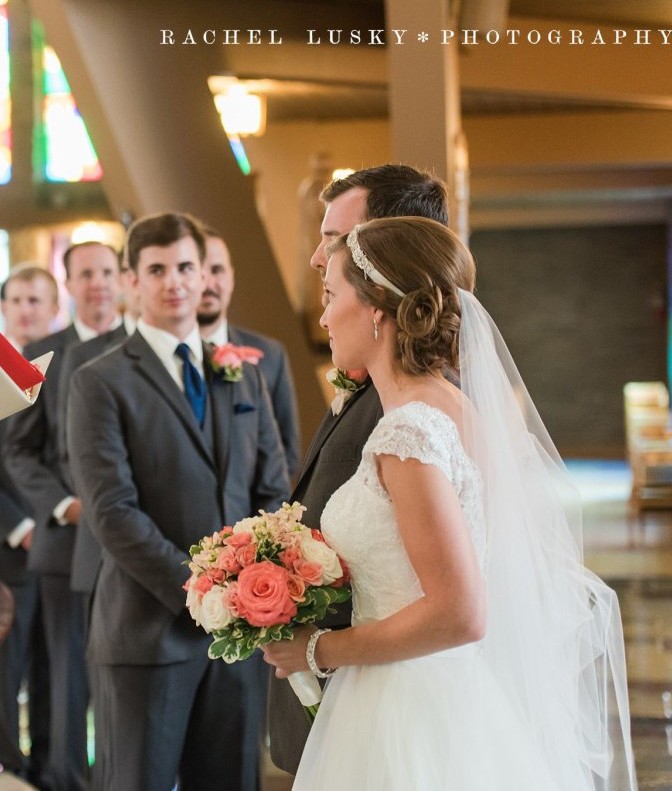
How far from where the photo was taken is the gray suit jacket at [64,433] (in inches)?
157

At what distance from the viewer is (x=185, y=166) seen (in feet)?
26.8

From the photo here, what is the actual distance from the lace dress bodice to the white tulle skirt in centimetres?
14

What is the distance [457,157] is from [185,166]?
1.86 metres

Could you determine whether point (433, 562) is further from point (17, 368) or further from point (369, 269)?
point (17, 368)

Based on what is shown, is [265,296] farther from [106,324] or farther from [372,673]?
[372,673]

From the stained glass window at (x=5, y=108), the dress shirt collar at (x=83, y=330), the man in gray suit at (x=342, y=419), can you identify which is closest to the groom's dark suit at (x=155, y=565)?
the man in gray suit at (x=342, y=419)

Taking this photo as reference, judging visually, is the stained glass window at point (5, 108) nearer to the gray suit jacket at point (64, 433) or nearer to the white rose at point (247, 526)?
the gray suit jacket at point (64, 433)

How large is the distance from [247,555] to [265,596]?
102 mm

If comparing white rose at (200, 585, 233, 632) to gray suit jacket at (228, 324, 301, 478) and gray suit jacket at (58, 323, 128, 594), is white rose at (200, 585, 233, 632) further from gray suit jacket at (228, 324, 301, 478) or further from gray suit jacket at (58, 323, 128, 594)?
gray suit jacket at (228, 324, 301, 478)

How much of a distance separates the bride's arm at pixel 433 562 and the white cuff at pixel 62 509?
260cm

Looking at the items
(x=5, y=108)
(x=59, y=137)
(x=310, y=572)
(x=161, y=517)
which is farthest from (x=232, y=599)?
(x=5, y=108)

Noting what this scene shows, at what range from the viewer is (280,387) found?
16.3 feet

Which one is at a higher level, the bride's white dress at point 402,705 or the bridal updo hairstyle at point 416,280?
the bridal updo hairstyle at point 416,280

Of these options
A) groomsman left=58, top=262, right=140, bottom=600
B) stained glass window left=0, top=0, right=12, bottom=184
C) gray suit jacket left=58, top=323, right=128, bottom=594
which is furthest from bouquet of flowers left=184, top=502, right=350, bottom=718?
stained glass window left=0, top=0, right=12, bottom=184
